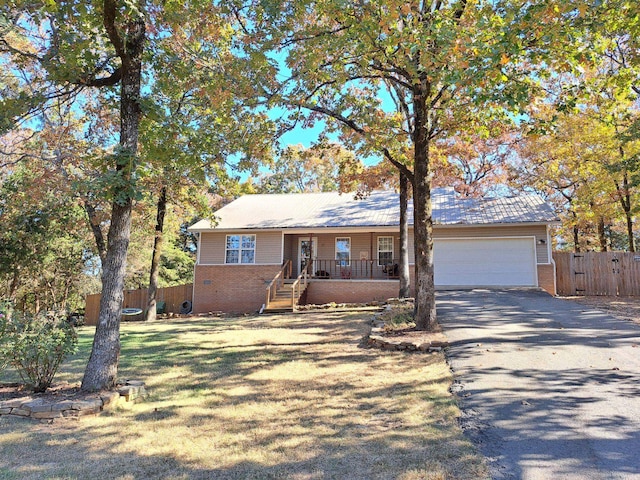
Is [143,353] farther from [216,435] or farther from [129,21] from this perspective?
[129,21]

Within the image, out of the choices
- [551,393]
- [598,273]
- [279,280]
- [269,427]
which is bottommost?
[269,427]

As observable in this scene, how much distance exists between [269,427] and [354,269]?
45.6 ft

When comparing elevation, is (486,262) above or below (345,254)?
below

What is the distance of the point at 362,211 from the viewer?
1875 centimetres

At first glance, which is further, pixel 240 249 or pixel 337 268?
pixel 240 249

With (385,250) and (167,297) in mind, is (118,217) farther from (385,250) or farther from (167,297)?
(167,297)

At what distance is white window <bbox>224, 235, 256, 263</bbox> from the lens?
1852cm

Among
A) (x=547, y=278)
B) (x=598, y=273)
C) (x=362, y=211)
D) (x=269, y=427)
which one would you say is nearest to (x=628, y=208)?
(x=598, y=273)

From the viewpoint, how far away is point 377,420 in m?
4.42

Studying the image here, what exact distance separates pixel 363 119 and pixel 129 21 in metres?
4.72

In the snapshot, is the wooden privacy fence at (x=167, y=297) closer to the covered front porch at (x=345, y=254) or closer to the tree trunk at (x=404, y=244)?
the covered front porch at (x=345, y=254)

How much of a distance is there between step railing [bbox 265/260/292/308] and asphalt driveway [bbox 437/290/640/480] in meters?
8.64

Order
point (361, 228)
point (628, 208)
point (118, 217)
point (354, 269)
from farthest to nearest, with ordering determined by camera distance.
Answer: point (628, 208)
point (354, 269)
point (361, 228)
point (118, 217)

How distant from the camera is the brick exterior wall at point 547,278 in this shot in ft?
51.4
